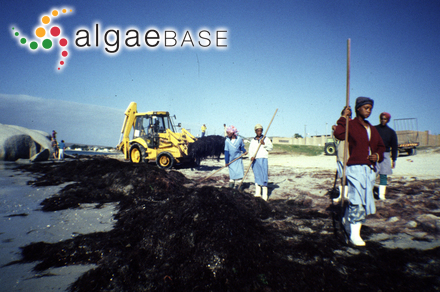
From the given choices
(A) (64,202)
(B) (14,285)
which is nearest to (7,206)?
(A) (64,202)

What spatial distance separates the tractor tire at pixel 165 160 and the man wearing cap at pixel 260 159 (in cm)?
658

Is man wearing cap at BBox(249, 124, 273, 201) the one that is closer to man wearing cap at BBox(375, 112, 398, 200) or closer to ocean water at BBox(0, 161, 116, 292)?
man wearing cap at BBox(375, 112, 398, 200)

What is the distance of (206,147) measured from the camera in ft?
35.9

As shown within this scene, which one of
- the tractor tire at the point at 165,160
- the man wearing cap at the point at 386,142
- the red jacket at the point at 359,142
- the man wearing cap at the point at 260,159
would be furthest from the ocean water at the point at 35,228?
the man wearing cap at the point at 386,142

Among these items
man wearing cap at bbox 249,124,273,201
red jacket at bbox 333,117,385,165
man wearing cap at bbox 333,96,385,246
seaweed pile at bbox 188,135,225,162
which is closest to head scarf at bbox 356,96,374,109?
man wearing cap at bbox 333,96,385,246

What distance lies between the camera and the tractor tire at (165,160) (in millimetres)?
11352

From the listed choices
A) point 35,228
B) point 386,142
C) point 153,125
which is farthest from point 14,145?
point 386,142

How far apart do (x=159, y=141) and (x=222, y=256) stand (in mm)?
9897

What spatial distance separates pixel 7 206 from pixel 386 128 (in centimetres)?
829

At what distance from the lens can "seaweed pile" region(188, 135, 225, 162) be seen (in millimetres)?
10969

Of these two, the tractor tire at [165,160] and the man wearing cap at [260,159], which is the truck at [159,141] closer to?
the tractor tire at [165,160]

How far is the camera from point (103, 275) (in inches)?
92.3

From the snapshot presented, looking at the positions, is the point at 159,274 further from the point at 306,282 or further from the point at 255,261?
the point at 306,282

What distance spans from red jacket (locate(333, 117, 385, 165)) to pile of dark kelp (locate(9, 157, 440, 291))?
1115 millimetres
